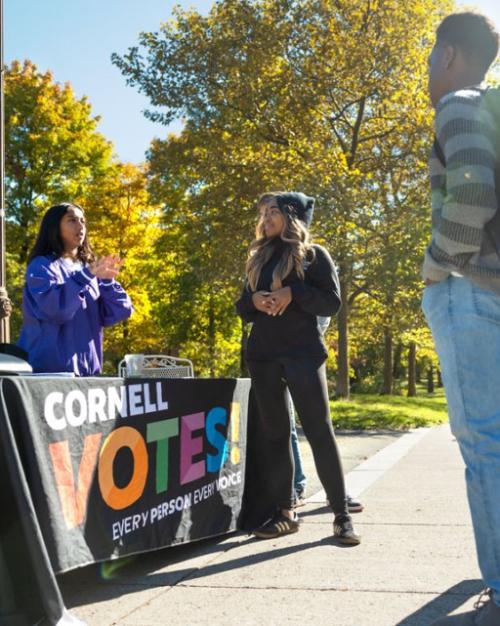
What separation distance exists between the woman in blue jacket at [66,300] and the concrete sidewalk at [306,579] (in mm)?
1224

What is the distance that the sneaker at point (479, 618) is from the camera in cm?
258

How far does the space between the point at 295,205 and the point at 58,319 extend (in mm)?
1584

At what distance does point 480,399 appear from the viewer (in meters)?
2.65

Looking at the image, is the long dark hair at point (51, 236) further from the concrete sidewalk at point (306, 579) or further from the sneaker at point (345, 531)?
the sneaker at point (345, 531)

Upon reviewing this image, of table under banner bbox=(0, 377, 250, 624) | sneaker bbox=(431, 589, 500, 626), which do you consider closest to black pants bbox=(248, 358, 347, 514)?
table under banner bbox=(0, 377, 250, 624)

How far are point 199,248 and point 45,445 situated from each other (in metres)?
18.0

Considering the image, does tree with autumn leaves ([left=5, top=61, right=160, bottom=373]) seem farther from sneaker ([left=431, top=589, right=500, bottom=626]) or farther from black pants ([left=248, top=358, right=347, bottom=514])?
sneaker ([left=431, top=589, right=500, bottom=626])

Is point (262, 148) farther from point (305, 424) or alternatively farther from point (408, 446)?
point (305, 424)

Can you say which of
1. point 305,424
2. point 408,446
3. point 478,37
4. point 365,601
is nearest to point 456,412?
point 365,601

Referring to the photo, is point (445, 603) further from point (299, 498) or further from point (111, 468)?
point (299, 498)

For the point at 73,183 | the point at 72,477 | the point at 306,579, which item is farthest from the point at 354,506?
the point at 73,183

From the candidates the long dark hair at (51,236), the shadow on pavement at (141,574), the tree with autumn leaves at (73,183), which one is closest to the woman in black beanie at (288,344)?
the shadow on pavement at (141,574)

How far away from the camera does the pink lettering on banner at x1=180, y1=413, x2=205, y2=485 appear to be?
14.0 ft

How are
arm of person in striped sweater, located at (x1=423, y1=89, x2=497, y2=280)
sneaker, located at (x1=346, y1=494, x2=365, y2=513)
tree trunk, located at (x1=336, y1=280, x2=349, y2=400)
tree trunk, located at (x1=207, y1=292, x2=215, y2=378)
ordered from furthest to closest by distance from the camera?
tree trunk, located at (x1=207, y1=292, x2=215, y2=378) → tree trunk, located at (x1=336, y1=280, x2=349, y2=400) → sneaker, located at (x1=346, y1=494, x2=365, y2=513) → arm of person in striped sweater, located at (x1=423, y1=89, x2=497, y2=280)
